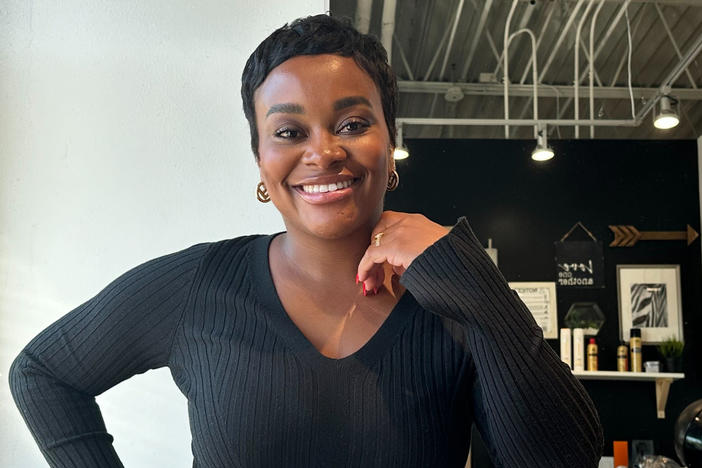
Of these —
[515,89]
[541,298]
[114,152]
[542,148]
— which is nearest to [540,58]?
[515,89]

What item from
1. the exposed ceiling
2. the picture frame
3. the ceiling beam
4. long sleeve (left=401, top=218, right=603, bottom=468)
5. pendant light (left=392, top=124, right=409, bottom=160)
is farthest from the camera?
the ceiling beam

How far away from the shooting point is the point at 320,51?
1.04 metres

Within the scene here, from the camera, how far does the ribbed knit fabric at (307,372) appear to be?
0.92 metres

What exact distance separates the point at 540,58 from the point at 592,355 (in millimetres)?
2224

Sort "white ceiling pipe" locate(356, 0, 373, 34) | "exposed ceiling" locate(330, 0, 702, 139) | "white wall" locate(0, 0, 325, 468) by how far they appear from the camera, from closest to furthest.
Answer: "white wall" locate(0, 0, 325, 468) → "white ceiling pipe" locate(356, 0, 373, 34) → "exposed ceiling" locate(330, 0, 702, 139)

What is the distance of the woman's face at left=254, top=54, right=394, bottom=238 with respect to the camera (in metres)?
1.01

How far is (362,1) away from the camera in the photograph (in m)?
3.65

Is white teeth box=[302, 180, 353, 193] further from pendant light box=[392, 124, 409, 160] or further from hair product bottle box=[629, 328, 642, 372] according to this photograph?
hair product bottle box=[629, 328, 642, 372]

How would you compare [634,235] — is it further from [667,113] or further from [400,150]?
[400,150]

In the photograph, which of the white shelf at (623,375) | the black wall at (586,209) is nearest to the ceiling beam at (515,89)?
the black wall at (586,209)

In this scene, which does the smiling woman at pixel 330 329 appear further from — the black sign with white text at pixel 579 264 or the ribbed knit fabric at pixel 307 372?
the black sign with white text at pixel 579 264

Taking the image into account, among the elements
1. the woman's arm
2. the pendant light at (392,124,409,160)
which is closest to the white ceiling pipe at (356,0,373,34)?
the pendant light at (392,124,409,160)

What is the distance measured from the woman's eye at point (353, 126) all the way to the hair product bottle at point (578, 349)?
3.61m

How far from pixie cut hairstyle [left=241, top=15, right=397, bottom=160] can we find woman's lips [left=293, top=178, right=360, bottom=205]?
125 millimetres
